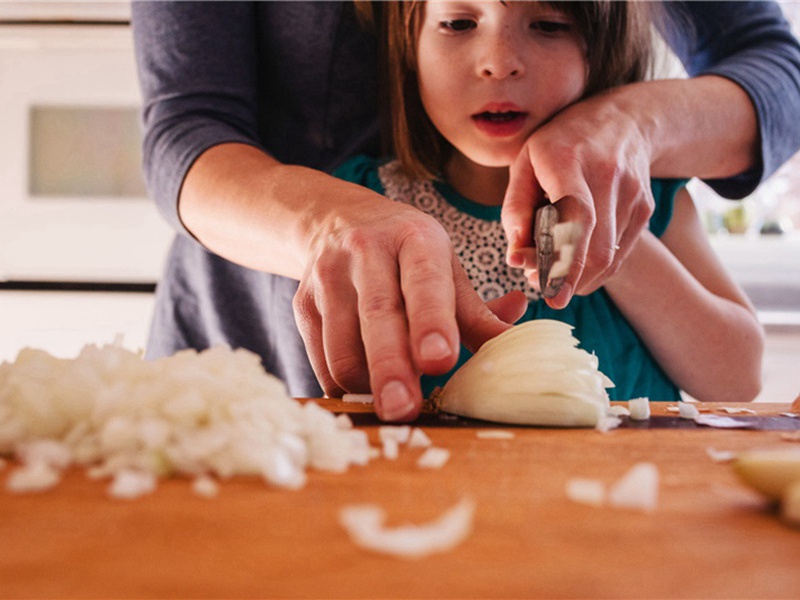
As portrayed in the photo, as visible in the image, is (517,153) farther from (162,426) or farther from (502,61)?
(162,426)

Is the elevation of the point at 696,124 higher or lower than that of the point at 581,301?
higher

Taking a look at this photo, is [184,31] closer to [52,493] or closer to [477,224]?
[477,224]

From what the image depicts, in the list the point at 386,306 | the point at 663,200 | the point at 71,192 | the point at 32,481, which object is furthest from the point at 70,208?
the point at 32,481

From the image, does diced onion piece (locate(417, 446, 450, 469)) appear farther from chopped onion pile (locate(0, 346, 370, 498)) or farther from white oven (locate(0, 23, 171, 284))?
white oven (locate(0, 23, 171, 284))

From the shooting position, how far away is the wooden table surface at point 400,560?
35 cm

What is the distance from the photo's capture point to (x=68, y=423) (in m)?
0.55

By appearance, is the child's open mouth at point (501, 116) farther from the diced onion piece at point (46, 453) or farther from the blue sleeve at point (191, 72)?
the diced onion piece at point (46, 453)

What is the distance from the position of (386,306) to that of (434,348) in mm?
79

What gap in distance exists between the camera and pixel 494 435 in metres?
0.64

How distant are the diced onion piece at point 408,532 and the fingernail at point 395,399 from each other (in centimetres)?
22

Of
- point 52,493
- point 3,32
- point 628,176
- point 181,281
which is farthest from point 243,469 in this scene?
point 3,32

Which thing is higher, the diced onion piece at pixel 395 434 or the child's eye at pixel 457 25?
the child's eye at pixel 457 25

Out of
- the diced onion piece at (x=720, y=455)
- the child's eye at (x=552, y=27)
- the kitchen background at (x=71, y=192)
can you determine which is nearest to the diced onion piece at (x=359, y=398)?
the diced onion piece at (x=720, y=455)

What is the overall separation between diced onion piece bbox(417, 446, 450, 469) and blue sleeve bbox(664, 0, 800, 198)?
0.84m
